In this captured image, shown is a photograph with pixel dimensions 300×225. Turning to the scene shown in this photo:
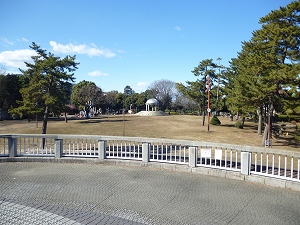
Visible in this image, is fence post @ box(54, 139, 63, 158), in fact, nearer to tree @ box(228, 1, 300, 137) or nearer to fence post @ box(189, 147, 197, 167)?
fence post @ box(189, 147, 197, 167)

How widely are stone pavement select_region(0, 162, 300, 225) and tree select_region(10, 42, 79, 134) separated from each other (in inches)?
402

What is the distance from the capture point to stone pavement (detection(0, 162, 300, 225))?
511cm

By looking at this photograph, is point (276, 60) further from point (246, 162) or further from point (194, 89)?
point (246, 162)

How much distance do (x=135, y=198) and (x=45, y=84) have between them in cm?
1480

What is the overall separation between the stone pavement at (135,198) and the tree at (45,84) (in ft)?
33.5

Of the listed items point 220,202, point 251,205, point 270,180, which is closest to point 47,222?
point 220,202

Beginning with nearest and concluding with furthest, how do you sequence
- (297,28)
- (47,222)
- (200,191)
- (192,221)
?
(47,222), (192,221), (200,191), (297,28)

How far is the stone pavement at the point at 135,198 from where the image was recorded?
5.11 meters

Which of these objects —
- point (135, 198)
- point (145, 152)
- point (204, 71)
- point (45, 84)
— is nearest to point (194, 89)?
point (204, 71)

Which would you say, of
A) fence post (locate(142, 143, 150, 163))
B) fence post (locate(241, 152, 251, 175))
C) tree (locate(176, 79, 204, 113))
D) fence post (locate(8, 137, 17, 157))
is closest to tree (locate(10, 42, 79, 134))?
fence post (locate(8, 137, 17, 157))

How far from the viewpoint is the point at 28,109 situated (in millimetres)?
18250

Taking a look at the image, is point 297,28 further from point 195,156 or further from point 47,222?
point 47,222

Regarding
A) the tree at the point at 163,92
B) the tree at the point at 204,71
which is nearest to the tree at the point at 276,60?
the tree at the point at 204,71

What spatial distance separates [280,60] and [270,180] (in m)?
20.9
